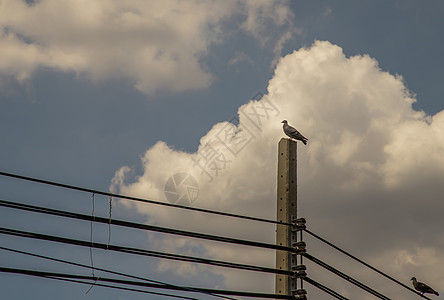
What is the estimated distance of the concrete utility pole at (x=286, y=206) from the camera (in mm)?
11164

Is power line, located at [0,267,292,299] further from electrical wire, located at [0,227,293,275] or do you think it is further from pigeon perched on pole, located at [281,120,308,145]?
pigeon perched on pole, located at [281,120,308,145]

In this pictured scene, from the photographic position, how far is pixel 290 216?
11695mm

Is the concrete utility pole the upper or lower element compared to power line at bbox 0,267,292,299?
upper

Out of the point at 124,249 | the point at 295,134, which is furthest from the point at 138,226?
the point at 295,134

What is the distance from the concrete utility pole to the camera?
440 inches

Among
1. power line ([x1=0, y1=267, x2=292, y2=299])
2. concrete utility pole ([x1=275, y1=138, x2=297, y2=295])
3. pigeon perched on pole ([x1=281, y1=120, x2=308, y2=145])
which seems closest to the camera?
power line ([x1=0, y1=267, x2=292, y2=299])

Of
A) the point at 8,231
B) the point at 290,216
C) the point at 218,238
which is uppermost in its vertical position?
the point at 290,216

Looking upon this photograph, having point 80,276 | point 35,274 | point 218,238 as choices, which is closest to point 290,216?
point 218,238

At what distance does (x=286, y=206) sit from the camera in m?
11.7

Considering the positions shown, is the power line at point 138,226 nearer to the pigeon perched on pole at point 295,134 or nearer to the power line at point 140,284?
the power line at point 140,284

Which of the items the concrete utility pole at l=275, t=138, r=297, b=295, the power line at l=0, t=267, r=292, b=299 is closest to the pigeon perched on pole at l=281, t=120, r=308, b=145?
the concrete utility pole at l=275, t=138, r=297, b=295

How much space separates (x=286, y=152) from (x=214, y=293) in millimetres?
3599

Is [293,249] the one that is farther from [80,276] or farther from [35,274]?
[35,274]

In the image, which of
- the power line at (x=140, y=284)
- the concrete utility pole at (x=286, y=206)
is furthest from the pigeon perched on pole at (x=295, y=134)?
the power line at (x=140, y=284)
